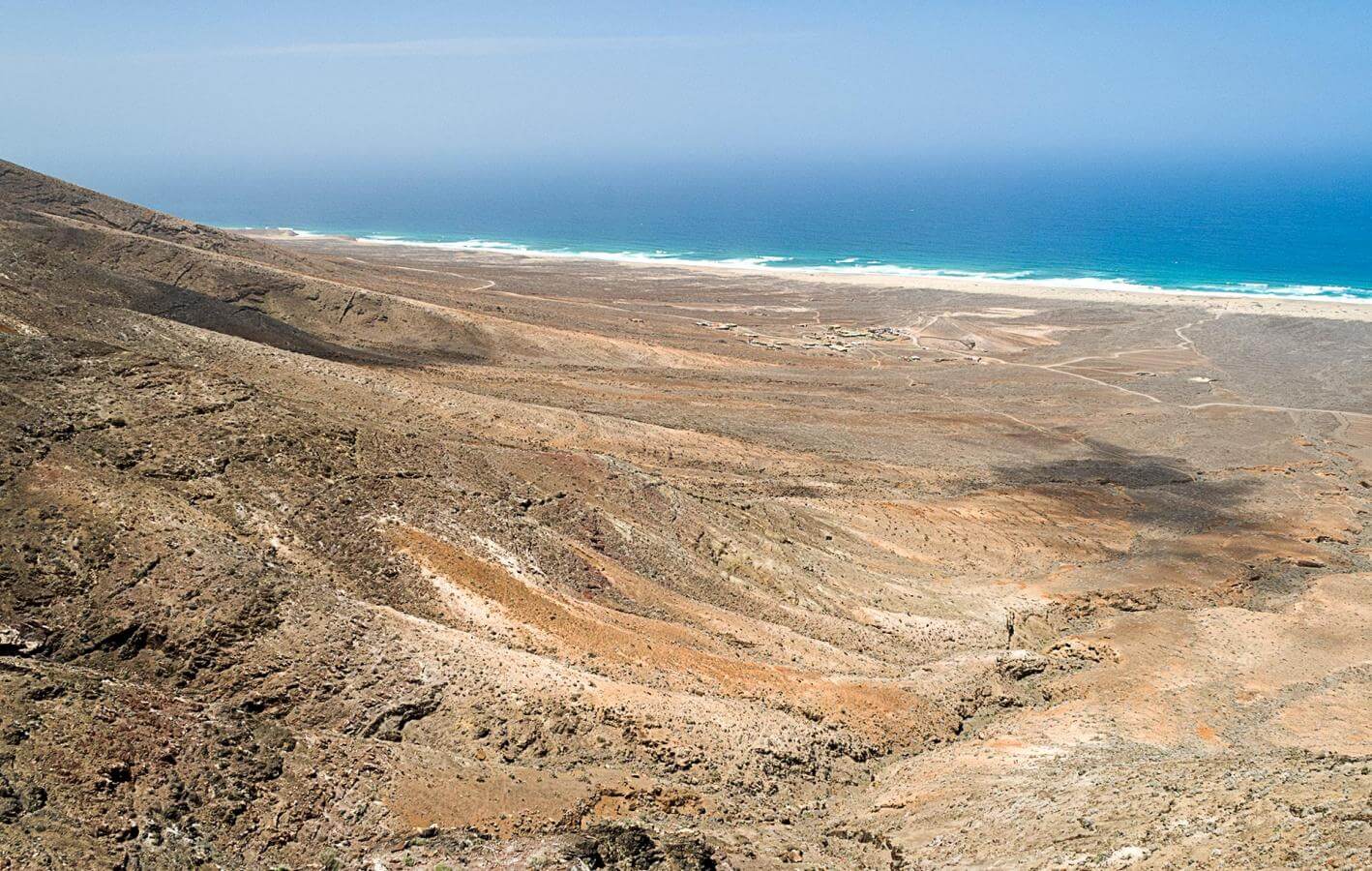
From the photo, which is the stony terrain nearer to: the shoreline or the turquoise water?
the shoreline

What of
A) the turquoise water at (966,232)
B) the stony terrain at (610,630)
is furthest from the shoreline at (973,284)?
the stony terrain at (610,630)

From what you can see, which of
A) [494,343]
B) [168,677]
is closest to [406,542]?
[168,677]

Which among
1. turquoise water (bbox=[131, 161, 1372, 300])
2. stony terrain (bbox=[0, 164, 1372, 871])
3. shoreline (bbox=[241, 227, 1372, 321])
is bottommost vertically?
stony terrain (bbox=[0, 164, 1372, 871])

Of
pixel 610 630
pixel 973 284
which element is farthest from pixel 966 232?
pixel 610 630

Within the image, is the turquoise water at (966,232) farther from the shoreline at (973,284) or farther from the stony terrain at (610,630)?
the stony terrain at (610,630)

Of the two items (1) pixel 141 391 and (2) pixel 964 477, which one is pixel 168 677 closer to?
(1) pixel 141 391

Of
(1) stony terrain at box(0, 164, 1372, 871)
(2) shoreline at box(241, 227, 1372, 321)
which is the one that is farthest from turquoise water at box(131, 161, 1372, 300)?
(1) stony terrain at box(0, 164, 1372, 871)
